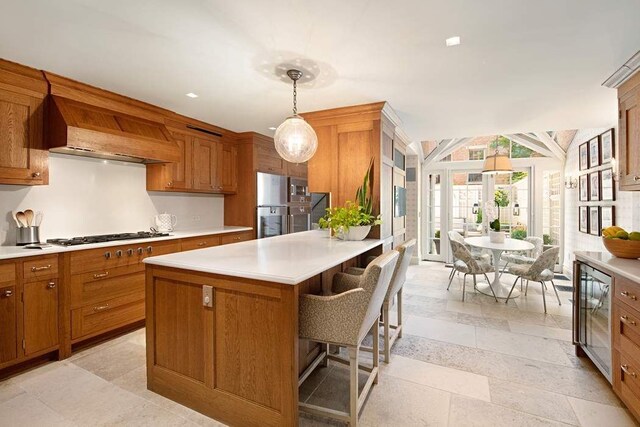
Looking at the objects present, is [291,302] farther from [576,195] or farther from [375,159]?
[576,195]

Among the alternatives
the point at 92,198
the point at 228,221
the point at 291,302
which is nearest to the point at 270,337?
the point at 291,302

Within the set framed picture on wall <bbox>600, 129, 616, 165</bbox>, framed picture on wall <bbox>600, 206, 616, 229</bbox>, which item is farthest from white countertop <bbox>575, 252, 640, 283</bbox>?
framed picture on wall <bbox>600, 129, 616, 165</bbox>

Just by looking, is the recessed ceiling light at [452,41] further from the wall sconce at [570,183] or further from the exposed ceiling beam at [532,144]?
the exposed ceiling beam at [532,144]

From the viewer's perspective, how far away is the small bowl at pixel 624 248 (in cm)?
222

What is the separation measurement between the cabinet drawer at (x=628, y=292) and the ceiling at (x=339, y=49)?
1563 millimetres

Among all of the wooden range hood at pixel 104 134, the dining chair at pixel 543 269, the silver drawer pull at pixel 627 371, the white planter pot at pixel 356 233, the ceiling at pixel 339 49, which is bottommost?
the silver drawer pull at pixel 627 371

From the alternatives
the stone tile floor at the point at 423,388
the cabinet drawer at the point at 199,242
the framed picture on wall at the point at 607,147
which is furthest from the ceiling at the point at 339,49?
the stone tile floor at the point at 423,388

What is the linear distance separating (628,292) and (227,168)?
4.51 meters

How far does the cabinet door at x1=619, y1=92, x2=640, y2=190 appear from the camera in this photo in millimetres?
2379

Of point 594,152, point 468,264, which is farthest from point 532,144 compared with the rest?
point 468,264

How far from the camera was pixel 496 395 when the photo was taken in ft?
6.80

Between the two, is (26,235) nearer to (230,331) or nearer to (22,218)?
(22,218)

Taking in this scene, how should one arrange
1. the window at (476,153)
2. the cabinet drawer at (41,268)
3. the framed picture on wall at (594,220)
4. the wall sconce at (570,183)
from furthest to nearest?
the window at (476,153) → the wall sconce at (570,183) → the framed picture on wall at (594,220) → the cabinet drawer at (41,268)

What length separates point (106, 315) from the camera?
2850 mm
